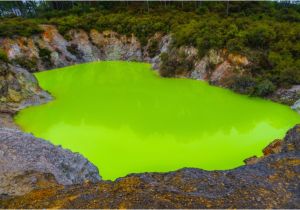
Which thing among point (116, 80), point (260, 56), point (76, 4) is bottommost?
point (116, 80)

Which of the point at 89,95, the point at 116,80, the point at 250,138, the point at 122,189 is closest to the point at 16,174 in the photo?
the point at 122,189

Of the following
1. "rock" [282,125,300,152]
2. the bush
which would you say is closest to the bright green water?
"rock" [282,125,300,152]

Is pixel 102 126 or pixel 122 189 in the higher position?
pixel 122 189

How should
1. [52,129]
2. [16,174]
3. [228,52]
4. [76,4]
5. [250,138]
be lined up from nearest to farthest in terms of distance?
[16,174] → [250,138] → [52,129] → [228,52] → [76,4]

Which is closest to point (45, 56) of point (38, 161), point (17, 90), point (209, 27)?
point (17, 90)

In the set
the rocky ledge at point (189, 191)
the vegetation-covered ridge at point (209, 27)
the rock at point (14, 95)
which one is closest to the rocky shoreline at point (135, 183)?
the rocky ledge at point (189, 191)

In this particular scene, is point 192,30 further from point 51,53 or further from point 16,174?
point 16,174

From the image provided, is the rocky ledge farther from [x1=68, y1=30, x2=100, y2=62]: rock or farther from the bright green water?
[x1=68, y1=30, x2=100, y2=62]: rock
